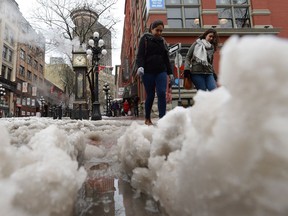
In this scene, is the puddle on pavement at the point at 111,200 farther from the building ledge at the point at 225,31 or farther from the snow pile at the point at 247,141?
the building ledge at the point at 225,31

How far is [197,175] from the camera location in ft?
1.80

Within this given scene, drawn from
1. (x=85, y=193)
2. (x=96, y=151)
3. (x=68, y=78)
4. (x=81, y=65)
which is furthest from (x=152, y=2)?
(x=68, y=78)

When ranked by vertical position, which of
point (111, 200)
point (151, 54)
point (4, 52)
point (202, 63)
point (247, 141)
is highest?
point (4, 52)

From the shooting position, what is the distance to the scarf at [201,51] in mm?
4098

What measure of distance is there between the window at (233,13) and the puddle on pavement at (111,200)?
14.3 metres

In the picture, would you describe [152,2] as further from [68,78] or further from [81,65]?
[68,78]

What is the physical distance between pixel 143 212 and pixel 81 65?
16298mm

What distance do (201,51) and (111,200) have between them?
141 inches

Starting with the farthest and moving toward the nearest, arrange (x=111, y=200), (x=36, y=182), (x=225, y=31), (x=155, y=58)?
(x=225, y=31) < (x=155, y=58) < (x=111, y=200) < (x=36, y=182)

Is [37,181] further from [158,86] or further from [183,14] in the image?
[183,14]

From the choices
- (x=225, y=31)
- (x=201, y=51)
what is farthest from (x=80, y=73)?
(x=201, y=51)

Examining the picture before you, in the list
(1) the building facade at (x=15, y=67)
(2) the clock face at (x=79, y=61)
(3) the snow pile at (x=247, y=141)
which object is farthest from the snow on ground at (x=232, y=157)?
(1) the building facade at (x=15, y=67)

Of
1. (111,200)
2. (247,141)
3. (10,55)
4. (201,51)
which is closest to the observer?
(247,141)

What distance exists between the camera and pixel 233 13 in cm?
1388
